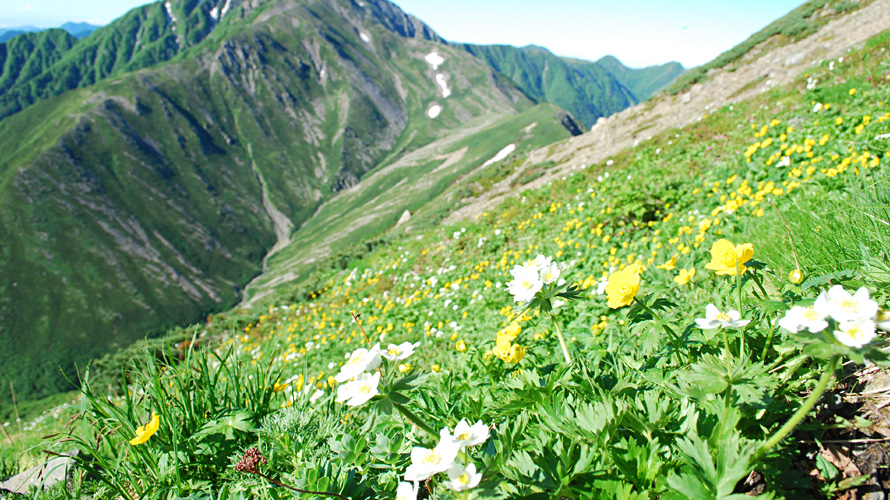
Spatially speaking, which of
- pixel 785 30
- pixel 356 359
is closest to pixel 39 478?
pixel 356 359

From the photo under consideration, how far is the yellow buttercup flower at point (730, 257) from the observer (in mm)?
1957

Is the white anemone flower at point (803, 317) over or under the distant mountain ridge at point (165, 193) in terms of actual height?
under

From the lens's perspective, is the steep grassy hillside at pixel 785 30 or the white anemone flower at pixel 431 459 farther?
the steep grassy hillside at pixel 785 30

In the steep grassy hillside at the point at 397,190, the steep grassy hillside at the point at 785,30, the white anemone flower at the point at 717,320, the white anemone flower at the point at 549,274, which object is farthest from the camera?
the steep grassy hillside at the point at 397,190

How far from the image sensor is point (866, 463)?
1.67 meters

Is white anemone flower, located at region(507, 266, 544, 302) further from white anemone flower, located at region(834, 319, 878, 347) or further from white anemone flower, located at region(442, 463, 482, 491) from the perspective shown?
white anemone flower, located at region(834, 319, 878, 347)

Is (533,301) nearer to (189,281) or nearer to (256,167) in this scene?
(189,281)

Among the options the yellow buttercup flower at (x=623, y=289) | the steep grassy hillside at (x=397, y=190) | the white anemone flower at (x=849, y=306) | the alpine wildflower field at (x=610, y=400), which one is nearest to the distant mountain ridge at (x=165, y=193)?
the steep grassy hillside at (x=397, y=190)

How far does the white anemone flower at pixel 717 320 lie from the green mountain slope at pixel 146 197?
111 meters

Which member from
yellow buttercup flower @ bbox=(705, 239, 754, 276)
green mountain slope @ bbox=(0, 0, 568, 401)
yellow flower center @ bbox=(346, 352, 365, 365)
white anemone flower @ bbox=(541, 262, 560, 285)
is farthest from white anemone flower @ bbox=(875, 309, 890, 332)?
green mountain slope @ bbox=(0, 0, 568, 401)

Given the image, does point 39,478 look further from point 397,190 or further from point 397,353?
point 397,190

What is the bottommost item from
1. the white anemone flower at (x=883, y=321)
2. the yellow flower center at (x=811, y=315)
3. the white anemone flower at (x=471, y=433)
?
the white anemone flower at (x=471, y=433)

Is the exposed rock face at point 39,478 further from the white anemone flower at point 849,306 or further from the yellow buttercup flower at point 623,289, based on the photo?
the white anemone flower at point 849,306

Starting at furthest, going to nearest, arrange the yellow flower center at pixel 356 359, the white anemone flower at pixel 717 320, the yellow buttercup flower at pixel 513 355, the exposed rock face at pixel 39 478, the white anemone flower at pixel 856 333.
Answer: the exposed rock face at pixel 39 478
the yellow buttercup flower at pixel 513 355
the yellow flower center at pixel 356 359
the white anemone flower at pixel 717 320
the white anemone flower at pixel 856 333
